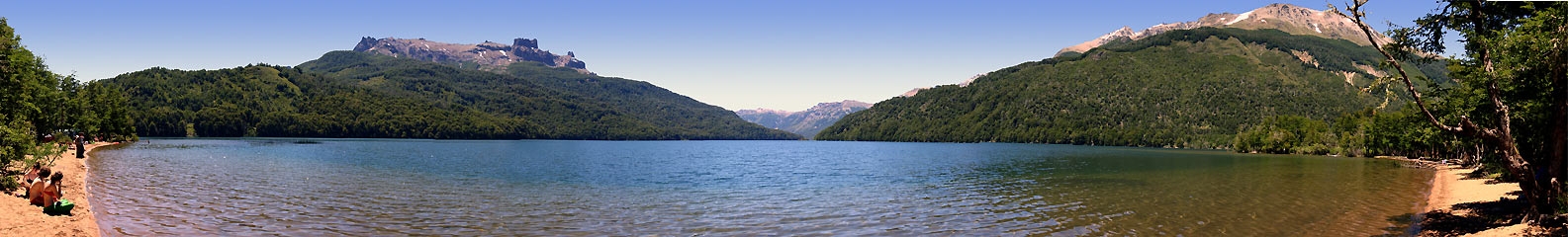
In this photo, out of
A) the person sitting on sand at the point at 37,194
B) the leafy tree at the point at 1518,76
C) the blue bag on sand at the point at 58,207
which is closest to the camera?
the leafy tree at the point at 1518,76

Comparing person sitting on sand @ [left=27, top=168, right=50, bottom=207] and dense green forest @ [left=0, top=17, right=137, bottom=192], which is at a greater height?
dense green forest @ [left=0, top=17, right=137, bottom=192]

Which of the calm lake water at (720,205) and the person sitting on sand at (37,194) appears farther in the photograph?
the calm lake water at (720,205)

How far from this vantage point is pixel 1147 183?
58.0 meters

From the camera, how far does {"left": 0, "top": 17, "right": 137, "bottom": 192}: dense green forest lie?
35.7 metres

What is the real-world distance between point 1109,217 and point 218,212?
35.1 meters

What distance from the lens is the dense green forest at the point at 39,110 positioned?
117ft

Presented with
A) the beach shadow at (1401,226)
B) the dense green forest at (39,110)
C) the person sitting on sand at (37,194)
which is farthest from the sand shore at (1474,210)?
the dense green forest at (39,110)

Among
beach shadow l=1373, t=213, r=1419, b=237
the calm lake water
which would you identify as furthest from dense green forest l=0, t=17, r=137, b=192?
beach shadow l=1373, t=213, r=1419, b=237

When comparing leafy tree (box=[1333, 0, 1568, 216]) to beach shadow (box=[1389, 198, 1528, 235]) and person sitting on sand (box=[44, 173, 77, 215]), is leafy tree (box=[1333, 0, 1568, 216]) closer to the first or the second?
beach shadow (box=[1389, 198, 1528, 235])

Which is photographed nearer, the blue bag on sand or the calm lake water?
the blue bag on sand

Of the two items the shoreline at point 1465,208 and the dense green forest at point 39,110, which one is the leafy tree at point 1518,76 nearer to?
the shoreline at point 1465,208

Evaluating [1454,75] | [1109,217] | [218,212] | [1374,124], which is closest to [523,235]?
[218,212]

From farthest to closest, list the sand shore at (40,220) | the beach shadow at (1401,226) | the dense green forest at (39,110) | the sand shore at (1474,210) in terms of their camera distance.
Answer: the dense green forest at (39,110) → the beach shadow at (1401,226) → the sand shore at (1474,210) → the sand shore at (40,220)

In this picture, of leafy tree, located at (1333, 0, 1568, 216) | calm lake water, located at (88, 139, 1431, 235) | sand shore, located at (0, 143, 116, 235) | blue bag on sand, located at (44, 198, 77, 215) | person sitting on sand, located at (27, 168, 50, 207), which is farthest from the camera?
calm lake water, located at (88, 139, 1431, 235)
